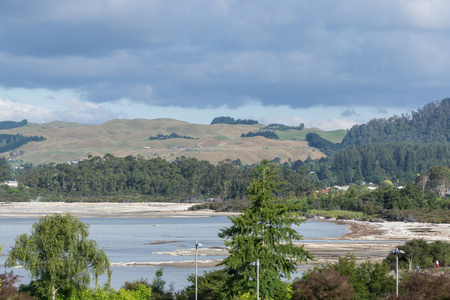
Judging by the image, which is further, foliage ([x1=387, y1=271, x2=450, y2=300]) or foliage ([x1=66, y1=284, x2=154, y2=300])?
foliage ([x1=66, y1=284, x2=154, y2=300])

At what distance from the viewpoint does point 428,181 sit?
609ft

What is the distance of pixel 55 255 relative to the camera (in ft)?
127

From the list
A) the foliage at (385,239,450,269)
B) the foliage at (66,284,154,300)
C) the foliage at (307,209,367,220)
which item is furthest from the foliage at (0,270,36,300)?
the foliage at (307,209,367,220)

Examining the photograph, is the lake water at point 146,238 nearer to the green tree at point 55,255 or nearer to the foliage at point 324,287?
the green tree at point 55,255

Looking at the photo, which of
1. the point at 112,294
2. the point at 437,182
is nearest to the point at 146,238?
the point at 112,294

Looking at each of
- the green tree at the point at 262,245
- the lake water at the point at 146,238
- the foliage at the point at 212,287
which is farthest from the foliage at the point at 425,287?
the lake water at the point at 146,238

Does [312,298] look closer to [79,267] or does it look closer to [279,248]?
[279,248]

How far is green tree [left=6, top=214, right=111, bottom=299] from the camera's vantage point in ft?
127

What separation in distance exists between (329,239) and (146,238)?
25.2 metres

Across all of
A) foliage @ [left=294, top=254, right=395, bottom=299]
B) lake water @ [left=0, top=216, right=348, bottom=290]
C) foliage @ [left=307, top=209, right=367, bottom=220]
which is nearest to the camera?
foliage @ [left=294, top=254, right=395, bottom=299]

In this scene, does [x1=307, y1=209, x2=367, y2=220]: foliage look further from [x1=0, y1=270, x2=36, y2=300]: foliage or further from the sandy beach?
[x1=0, y1=270, x2=36, y2=300]: foliage

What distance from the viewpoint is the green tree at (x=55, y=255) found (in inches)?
1521

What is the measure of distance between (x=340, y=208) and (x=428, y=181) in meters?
39.6

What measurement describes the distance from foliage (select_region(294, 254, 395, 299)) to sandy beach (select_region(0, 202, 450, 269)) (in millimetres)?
16249
